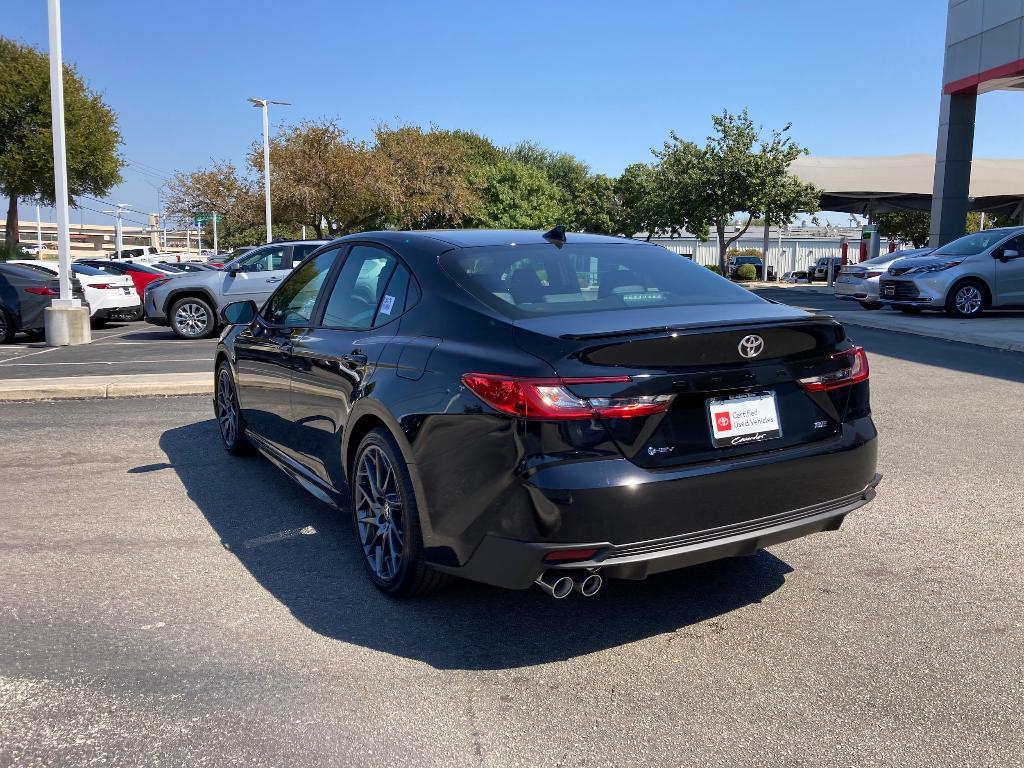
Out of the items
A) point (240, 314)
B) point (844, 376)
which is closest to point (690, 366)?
point (844, 376)

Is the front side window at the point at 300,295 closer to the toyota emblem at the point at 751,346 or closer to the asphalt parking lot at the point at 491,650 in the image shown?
the asphalt parking lot at the point at 491,650

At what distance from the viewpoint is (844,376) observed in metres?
3.71

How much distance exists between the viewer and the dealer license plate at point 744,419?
3318 mm

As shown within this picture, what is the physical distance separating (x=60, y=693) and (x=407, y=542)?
1337 millimetres

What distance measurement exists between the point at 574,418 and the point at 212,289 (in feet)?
47.1

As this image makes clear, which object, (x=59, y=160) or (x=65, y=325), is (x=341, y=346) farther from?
(x=59, y=160)

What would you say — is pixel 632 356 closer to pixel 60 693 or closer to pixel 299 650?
pixel 299 650

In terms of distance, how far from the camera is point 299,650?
3537mm

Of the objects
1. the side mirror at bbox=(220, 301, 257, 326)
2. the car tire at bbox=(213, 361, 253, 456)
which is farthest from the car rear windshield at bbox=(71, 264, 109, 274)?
the side mirror at bbox=(220, 301, 257, 326)

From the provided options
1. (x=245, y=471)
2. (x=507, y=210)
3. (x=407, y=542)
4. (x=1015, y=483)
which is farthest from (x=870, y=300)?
(x=507, y=210)

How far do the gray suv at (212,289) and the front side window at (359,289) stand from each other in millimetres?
11659

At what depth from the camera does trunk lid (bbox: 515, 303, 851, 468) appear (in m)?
3.19

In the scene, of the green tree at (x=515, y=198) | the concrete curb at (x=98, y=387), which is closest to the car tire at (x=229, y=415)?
the concrete curb at (x=98, y=387)

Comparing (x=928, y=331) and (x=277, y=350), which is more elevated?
(x=277, y=350)
